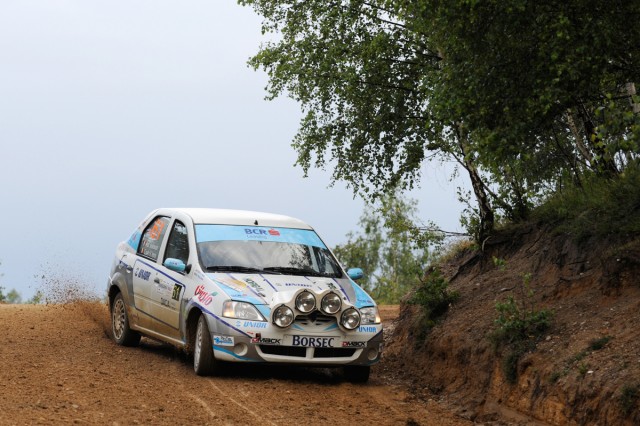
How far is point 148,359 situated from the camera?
11.7 meters

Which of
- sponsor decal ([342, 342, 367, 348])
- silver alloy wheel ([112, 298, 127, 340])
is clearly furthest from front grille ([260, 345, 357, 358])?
silver alloy wheel ([112, 298, 127, 340])

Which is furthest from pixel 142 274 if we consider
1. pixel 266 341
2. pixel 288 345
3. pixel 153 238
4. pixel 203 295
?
pixel 288 345

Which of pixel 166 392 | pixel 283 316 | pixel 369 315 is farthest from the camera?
pixel 369 315

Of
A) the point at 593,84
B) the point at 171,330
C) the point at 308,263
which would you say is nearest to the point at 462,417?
the point at 308,263

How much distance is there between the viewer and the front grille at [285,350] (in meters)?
10.1

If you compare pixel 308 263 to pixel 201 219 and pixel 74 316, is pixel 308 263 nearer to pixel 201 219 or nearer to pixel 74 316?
pixel 201 219

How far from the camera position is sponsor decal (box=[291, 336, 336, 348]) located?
33.0ft

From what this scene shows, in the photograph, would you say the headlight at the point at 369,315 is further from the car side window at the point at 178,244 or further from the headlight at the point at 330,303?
the car side window at the point at 178,244

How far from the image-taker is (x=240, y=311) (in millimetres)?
10062

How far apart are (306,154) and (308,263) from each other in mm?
9068

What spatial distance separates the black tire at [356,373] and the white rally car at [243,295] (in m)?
0.01

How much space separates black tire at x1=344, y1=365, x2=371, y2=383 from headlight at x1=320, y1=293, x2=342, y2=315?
0.96 meters

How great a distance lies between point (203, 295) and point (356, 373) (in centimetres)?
207

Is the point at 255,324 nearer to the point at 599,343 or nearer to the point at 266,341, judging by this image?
the point at 266,341
